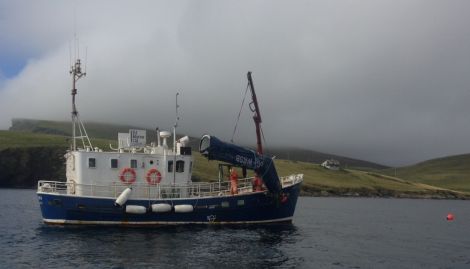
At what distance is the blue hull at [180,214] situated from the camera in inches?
1638

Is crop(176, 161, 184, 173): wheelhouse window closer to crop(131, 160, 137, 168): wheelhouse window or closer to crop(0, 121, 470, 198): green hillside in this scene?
crop(131, 160, 137, 168): wheelhouse window

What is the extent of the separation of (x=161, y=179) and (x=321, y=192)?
389ft

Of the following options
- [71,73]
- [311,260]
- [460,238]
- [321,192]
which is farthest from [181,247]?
[321,192]

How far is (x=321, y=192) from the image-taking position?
158250 mm

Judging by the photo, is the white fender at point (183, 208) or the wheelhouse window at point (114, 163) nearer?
the white fender at point (183, 208)

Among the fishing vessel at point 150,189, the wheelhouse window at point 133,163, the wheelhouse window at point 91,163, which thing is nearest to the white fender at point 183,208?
the fishing vessel at point 150,189

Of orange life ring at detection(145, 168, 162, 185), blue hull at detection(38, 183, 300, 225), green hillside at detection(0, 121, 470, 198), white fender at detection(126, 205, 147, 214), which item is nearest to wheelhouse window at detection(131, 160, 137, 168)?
orange life ring at detection(145, 168, 162, 185)

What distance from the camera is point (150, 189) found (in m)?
45.1

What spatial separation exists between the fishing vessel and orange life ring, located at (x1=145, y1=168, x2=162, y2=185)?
0.09 m

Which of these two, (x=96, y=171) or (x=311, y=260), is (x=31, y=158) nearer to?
(x=96, y=171)

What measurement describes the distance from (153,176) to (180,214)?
4.37 meters

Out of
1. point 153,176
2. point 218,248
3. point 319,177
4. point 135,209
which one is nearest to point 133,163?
point 153,176

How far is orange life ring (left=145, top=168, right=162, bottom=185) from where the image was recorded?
4528 centimetres

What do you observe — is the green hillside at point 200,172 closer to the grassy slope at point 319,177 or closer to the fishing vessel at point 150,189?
the grassy slope at point 319,177
